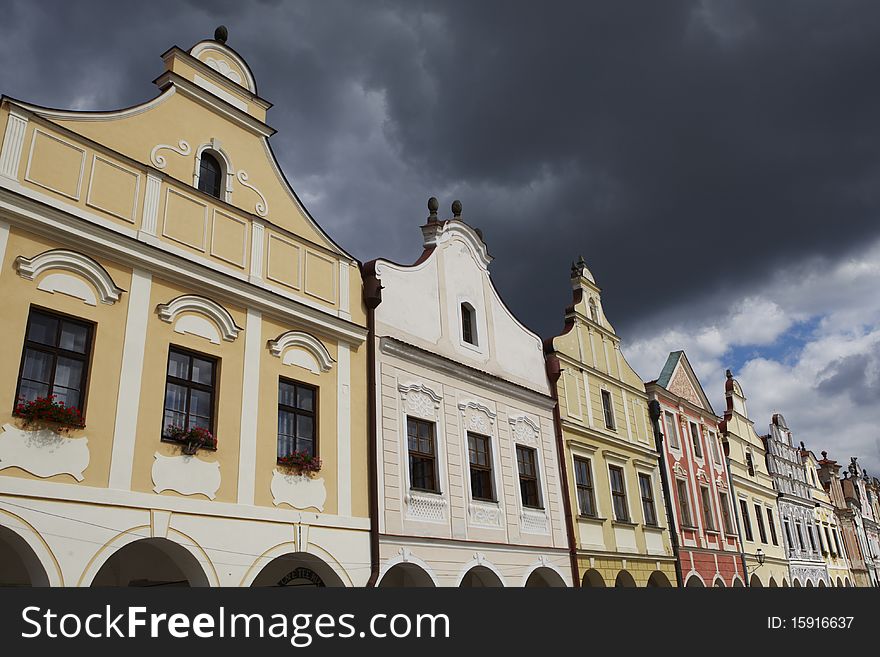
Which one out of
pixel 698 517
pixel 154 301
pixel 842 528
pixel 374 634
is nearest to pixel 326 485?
pixel 154 301

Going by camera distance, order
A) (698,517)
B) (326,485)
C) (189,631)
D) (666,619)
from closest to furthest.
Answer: (189,631), (666,619), (326,485), (698,517)

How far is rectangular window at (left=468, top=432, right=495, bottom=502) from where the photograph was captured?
18.3 meters

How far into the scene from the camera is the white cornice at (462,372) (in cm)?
1719

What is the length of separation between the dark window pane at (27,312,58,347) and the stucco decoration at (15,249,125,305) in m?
0.43

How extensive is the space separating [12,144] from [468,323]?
1187cm

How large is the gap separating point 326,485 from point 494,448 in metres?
5.91

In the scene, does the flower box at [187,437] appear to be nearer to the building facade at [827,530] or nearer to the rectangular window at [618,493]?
the rectangular window at [618,493]

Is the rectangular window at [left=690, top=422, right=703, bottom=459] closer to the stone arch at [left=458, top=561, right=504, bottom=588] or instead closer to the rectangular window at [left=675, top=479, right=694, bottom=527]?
the rectangular window at [left=675, top=479, right=694, bottom=527]

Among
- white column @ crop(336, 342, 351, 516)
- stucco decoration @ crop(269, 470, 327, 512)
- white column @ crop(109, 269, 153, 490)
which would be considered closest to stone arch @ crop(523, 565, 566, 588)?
white column @ crop(336, 342, 351, 516)

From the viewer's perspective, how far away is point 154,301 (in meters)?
12.7

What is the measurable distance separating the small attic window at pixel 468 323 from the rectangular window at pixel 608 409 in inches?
272

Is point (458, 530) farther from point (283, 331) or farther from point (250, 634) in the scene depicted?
point (250, 634)

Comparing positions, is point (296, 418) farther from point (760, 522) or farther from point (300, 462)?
point (760, 522)

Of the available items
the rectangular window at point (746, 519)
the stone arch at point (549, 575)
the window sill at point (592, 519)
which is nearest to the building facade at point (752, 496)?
the rectangular window at point (746, 519)
